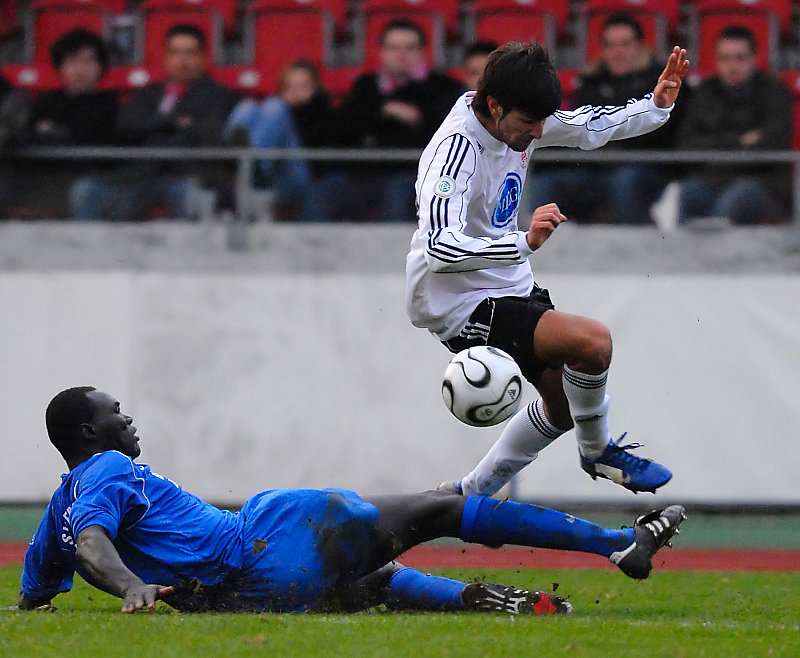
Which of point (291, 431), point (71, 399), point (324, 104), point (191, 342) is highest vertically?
point (324, 104)

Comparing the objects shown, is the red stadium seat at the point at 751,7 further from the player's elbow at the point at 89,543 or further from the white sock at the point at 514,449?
the player's elbow at the point at 89,543

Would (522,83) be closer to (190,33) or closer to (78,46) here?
(190,33)

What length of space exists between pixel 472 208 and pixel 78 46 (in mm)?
5760

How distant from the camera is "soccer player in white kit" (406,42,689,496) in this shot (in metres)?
5.34

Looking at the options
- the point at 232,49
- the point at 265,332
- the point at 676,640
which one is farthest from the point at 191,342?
the point at 676,640

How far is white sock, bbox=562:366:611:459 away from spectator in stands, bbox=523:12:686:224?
11.6 feet

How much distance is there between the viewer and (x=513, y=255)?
5258mm

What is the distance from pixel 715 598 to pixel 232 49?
294 inches

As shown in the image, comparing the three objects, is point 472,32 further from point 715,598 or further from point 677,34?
point 715,598

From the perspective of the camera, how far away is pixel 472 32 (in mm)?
11430

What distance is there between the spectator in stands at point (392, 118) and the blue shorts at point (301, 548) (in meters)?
4.63

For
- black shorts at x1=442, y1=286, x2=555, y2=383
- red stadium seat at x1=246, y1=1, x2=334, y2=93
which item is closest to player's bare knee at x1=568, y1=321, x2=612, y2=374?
black shorts at x1=442, y1=286, x2=555, y2=383

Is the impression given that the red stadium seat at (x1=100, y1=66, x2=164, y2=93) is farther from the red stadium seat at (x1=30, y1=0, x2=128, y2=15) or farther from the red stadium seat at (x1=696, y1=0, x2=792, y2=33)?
the red stadium seat at (x1=696, y1=0, x2=792, y2=33)

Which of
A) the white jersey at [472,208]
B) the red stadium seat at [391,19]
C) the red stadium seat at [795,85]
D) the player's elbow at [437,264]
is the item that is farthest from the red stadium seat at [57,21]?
the player's elbow at [437,264]
